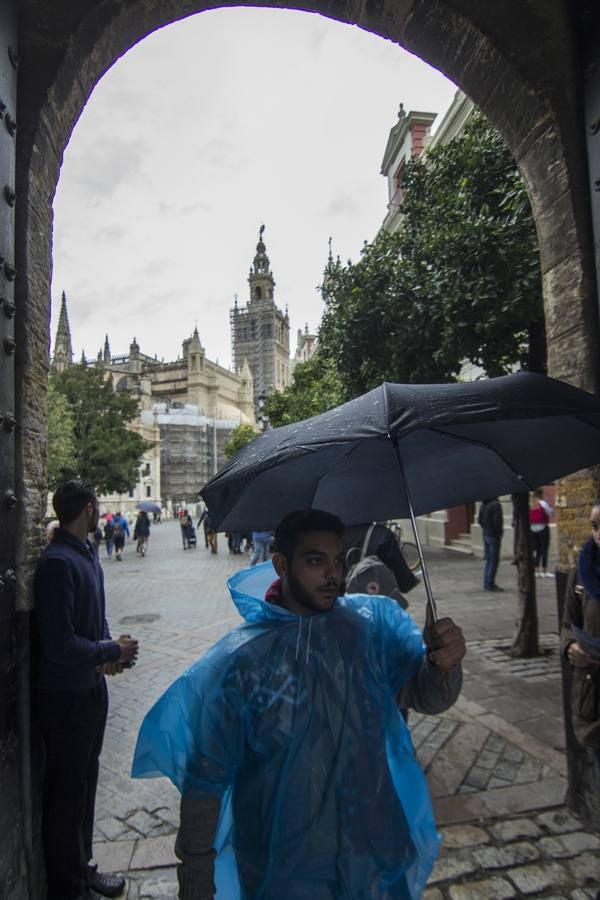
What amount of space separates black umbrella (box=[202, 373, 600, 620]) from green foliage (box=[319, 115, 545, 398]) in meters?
2.83

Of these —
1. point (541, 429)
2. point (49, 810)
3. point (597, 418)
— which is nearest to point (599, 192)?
point (541, 429)

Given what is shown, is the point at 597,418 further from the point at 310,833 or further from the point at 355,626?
the point at 310,833

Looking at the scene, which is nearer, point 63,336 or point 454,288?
point 454,288

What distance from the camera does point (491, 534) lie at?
10055 millimetres

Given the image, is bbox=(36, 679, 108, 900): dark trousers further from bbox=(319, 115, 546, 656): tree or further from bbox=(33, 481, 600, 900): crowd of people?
bbox=(319, 115, 546, 656): tree

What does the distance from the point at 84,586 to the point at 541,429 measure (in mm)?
2225

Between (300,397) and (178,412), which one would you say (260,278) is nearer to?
(178,412)

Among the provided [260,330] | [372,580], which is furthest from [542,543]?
[260,330]

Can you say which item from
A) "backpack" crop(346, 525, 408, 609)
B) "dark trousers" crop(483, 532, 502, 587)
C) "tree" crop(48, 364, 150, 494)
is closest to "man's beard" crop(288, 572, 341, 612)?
"backpack" crop(346, 525, 408, 609)

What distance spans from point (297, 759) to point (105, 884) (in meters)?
1.82

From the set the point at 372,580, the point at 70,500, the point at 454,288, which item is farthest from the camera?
the point at 454,288

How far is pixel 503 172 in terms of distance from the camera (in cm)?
554

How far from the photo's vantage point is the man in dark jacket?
2.49 meters

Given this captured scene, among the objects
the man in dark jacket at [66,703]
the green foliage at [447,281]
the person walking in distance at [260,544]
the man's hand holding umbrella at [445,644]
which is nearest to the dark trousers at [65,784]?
the man in dark jacket at [66,703]
